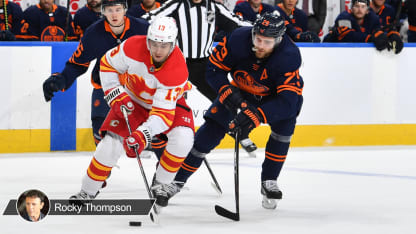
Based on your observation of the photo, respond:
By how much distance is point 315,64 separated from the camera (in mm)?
6836

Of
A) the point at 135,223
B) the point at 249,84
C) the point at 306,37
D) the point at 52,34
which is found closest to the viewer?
the point at 135,223

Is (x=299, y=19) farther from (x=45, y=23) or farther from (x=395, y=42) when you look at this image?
(x=45, y=23)

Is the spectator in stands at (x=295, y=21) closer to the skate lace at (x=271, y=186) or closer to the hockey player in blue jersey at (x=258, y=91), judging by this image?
the hockey player in blue jersey at (x=258, y=91)

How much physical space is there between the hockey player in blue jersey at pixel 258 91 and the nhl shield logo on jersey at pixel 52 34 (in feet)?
9.74

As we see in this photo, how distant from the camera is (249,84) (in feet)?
13.4

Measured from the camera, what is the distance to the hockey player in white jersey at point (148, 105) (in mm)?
3664

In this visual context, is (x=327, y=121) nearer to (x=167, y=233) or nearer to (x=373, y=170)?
(x=373, y=170)

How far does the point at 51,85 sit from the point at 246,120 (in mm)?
1258

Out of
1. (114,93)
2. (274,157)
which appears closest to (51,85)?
(114,93)

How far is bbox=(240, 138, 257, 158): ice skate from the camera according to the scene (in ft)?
20.5

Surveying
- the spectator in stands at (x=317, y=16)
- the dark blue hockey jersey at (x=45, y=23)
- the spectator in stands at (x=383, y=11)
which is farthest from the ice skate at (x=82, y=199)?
the spectator in stands at (x=383, y=11)

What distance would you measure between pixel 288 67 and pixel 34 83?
299cm

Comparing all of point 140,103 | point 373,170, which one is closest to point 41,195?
point 140,103

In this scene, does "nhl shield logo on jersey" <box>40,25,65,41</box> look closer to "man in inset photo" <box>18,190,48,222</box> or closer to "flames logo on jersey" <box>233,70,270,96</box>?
"flames logo on jersey" <box>233,70,270,96</box>
